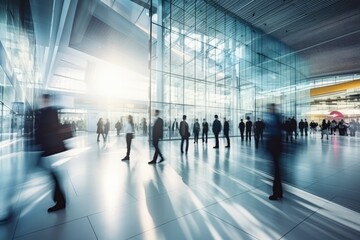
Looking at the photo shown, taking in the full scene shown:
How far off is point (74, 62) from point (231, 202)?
74.5 ft

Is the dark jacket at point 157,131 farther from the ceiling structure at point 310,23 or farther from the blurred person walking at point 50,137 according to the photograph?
the ceiling structure at point 310,23

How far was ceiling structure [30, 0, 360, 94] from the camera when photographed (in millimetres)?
12031

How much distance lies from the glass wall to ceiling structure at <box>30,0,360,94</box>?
52.5 inches

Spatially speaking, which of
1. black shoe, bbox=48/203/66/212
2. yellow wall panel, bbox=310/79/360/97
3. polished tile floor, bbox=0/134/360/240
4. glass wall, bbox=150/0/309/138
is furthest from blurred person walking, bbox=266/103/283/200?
yellow wall panel, bbox=310/79/360/97

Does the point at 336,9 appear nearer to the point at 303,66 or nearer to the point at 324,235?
the point at 303,66

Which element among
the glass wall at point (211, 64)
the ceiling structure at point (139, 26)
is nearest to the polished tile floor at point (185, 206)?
the glass wall at point (211, 64)

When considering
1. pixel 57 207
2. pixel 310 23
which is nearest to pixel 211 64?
pixel 310 23

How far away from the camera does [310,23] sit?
14.3m

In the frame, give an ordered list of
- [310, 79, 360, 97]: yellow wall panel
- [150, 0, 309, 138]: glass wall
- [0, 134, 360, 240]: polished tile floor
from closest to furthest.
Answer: [0, 134, 360, 240]: polished tile floor → [150, 0, 309, 138]: glass wall → [310, 79, 360, 97]: yellow wall panel

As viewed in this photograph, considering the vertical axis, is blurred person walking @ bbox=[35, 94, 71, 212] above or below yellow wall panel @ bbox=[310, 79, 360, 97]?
below

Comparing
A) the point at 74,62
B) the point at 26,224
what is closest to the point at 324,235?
the point at 26,224

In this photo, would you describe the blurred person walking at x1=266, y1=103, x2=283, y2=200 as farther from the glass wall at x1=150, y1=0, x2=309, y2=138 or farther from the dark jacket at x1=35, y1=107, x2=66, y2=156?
the glass wall at x1=150, y1=0, x2=309, y2=138

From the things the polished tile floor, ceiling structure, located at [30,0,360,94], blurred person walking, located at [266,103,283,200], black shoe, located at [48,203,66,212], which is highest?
ceiling structure, located at [30,0,360,94]

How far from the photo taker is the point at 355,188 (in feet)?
11.1
